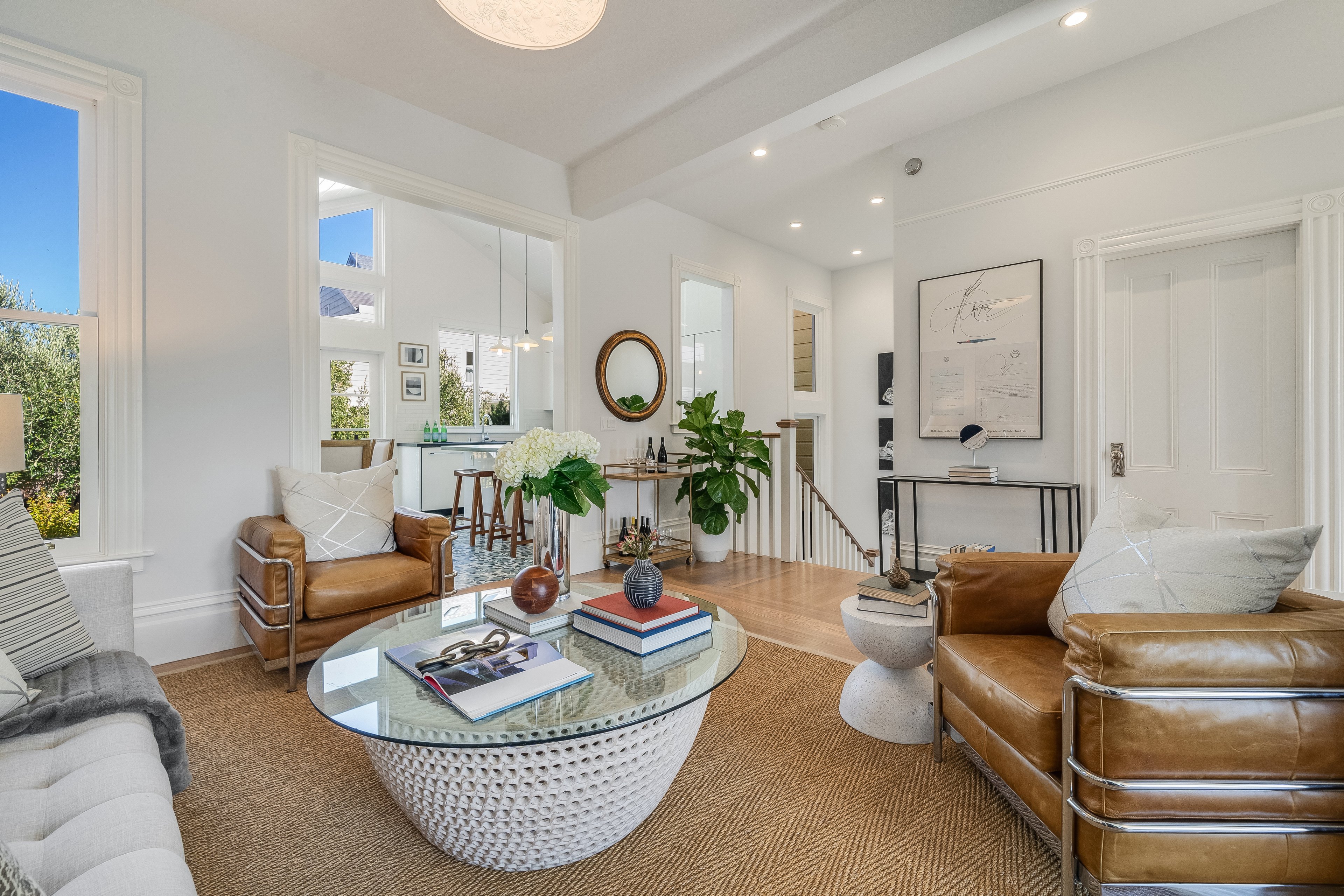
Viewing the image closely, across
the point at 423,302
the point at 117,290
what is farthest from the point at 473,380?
the point at 117,290

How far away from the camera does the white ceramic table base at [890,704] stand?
204cm

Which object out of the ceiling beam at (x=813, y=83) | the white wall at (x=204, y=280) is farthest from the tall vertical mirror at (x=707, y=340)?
the white wall at (x=204, y=280)

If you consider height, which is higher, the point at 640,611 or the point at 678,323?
the point at 678,323

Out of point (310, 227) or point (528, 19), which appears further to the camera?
point (310, 227)

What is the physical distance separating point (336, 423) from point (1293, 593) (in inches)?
308

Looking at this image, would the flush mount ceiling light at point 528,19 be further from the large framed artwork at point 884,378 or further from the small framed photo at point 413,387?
the small framed photo at point 413,387

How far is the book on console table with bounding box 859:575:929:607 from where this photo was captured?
2035 millimetres

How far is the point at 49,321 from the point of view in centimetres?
252

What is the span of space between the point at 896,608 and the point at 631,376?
311 cm

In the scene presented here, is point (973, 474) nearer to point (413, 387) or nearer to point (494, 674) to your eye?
point (494, 674)

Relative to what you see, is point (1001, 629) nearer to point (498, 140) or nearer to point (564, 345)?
point (564, 345)

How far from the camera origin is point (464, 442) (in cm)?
771

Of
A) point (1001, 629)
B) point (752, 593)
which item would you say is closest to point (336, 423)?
point (752, 593)

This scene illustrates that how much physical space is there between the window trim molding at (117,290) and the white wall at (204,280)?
0.16 feet
